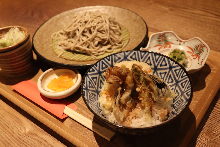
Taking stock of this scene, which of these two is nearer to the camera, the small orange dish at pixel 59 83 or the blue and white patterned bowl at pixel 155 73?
the blue and white patterned bowl at pixel 155 73

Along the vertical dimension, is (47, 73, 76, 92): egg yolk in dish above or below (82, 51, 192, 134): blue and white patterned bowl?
below

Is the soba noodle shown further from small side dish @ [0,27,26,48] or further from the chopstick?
the chopstick

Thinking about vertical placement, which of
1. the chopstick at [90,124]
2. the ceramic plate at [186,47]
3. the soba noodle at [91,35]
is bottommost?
the chopstick at [90,124]

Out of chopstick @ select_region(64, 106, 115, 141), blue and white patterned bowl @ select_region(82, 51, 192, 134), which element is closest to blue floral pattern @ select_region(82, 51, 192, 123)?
blue and white patterned bowl @ select_region(82, 51, 192, 134)

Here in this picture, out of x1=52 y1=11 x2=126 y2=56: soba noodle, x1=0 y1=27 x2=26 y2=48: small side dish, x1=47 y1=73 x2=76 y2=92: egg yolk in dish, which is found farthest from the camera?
x1=52 y1=11 x2=126 y2=56: soba noodle

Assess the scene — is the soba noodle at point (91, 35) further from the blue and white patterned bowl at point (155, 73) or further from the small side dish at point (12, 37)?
the blue and white patterned bowl at point (155, 73)

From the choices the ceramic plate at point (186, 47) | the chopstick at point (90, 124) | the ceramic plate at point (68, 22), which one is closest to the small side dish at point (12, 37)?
the ceramic plate at point (68, 22)
